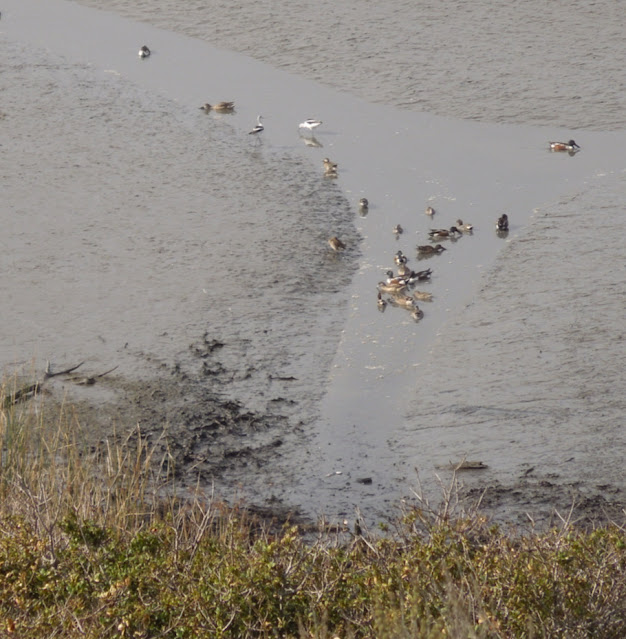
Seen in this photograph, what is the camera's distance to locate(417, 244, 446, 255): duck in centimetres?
1077

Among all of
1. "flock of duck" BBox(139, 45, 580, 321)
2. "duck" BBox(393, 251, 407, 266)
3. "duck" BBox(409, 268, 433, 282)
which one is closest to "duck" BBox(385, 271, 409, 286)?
"flock of duck" BBox(139, 45, 580, 321)

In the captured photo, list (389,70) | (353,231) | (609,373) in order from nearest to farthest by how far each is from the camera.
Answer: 1. (609,373)
2. (353,231)
3. (389,70)

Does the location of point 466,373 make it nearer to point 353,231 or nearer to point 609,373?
point 609,373

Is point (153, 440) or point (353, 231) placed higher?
point (353, 231)

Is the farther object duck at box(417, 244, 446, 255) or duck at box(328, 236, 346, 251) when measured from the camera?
duck at box(417, 244, 446, 255)

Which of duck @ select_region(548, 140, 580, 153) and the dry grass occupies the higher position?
duck @ select_region(548, 140, 580, 153)

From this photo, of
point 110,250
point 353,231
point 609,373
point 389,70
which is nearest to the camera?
point 609,373

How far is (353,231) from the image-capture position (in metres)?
11.3

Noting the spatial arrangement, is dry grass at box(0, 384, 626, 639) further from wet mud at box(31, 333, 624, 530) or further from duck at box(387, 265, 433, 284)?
duck at box(387, 265, 433, 284)

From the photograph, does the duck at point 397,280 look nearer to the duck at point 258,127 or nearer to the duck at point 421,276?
the duck at point 421,276

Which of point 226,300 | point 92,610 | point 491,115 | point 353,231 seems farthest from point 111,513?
point 491,115

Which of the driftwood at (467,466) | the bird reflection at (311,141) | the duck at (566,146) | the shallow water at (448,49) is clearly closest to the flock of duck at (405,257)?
the duck at (566,146)

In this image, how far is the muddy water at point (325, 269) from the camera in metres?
7.60

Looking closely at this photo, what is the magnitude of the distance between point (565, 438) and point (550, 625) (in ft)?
10.9
